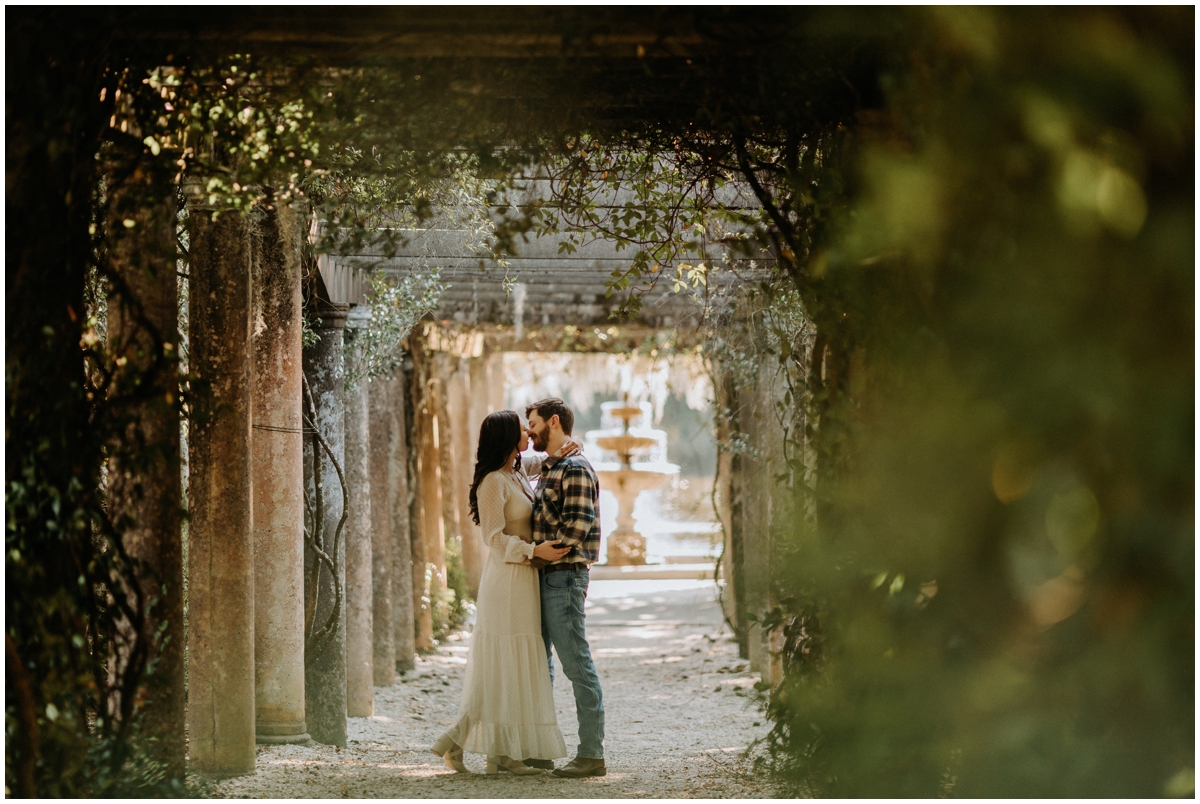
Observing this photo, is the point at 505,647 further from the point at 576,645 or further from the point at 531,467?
the point at 531,467

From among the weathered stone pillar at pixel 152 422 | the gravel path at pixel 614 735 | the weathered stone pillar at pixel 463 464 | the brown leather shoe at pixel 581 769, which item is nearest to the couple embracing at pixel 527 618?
the brown leather shoe at pixel 581 769

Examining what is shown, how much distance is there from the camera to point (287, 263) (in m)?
4.68

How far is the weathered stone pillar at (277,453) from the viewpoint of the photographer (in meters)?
4.67

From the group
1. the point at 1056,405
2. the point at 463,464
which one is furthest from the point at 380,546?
the point at 1056,405

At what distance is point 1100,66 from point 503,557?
3632 mm

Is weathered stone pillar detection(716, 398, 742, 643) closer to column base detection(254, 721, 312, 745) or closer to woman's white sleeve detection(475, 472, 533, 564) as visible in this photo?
woman's white sleeve detection(475, 472, 533, 564)

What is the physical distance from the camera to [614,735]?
6.02m

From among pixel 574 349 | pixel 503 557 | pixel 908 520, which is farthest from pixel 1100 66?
pixel 574 349

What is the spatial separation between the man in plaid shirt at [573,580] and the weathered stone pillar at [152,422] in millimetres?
1674

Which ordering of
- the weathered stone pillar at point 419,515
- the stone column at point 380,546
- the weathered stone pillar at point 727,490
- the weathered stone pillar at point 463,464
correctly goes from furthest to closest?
the weathered stone pillar at point 463,464 < the weathered stone pillar at point 727,490 < the weathered stone pillar at point 419,515 < the stone column at point 380,546

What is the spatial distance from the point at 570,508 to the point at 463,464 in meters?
7.18

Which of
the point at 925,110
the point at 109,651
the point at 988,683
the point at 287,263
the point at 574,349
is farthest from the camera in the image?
the point at 574,349

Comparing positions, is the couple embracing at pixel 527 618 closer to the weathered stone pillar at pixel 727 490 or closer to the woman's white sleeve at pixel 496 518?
the woman's white sleeve at pixel 496 518

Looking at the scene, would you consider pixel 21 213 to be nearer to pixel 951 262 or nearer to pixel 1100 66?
pixel 951 262
